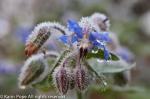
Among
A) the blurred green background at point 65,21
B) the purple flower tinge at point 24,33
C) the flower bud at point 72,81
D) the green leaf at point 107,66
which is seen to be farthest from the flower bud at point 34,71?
the blurred green background at point 65,21

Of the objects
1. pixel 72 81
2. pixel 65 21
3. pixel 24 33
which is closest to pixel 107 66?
pixel 72 81

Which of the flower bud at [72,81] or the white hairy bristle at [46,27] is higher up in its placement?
the white hairy bristle at [46,27]

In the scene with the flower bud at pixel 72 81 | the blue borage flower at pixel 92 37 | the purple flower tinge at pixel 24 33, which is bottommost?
the flower bud at pixel 72 81

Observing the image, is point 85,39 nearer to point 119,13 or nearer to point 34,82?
point 34,82

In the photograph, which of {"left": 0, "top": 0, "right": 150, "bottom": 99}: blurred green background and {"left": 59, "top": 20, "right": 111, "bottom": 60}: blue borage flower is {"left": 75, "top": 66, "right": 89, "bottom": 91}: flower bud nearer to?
{"left": 59, "top": 20, "right": 111, "bottom": 60}: blue borage flower

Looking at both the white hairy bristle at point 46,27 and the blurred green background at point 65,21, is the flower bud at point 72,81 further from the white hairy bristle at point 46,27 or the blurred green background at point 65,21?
the blurred green background at point 65,21
